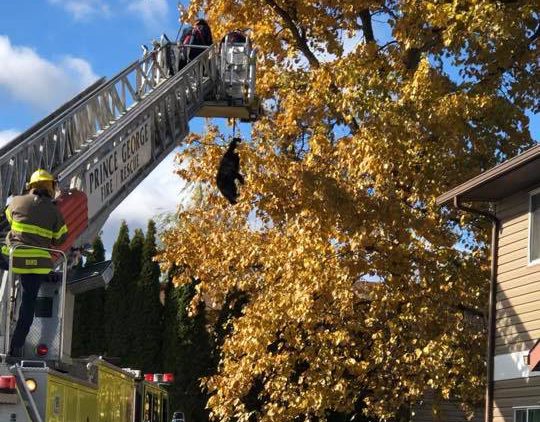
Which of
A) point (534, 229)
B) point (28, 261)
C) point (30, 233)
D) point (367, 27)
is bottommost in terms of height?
point (28, 261)

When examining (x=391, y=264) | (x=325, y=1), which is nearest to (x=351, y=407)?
(x=391, y=264)

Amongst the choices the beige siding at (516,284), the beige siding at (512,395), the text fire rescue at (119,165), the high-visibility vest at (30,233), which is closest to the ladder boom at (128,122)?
the text fire rescue at (119,165)

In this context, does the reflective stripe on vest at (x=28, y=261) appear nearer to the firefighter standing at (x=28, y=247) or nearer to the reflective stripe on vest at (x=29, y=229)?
the firefighter standing at (x=28, y=247)

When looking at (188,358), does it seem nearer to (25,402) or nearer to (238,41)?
(238,41)

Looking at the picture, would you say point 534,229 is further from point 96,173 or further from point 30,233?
point 30,233

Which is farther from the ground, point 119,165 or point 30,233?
point 119,165

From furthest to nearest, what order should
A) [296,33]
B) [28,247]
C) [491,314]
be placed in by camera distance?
1. [296,33]
2. [491,314]
3. [28,247]

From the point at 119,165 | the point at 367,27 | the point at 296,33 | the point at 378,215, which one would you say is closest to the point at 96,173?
the point at 119,165

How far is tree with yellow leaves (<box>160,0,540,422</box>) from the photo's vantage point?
14.9 metres

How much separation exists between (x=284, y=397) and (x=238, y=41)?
6162mm

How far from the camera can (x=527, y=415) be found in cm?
1255

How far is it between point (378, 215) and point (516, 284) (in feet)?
8.92

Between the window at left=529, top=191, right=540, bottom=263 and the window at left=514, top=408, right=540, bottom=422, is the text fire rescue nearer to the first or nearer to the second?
the window at left=529, top=191, right=540, bottom=263

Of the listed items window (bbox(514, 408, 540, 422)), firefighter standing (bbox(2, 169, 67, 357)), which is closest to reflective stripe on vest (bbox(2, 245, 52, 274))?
firefighter standing (bbox(2, 169, 67, 357))
